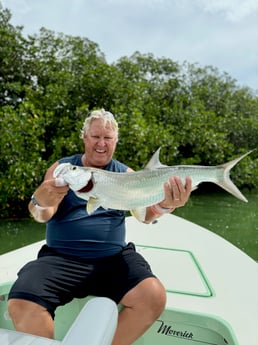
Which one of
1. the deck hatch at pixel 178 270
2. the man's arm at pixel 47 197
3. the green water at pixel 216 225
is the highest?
the man's arm at pixel 47 197

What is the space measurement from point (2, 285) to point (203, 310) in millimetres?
1139

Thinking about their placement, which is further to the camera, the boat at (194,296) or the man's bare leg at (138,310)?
the boat at (194,296)

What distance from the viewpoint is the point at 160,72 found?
63.5 ft

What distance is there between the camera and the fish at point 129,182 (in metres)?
1.72

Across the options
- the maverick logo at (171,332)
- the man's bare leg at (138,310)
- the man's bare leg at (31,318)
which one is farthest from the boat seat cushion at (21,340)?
the maverick logo at (171,332)

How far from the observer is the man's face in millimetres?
2186

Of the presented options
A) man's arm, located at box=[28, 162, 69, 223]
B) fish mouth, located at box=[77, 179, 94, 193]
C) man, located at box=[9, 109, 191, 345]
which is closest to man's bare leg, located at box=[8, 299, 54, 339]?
man, located at box=[9, 109, 191, 345]

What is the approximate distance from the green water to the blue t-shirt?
4.05 m

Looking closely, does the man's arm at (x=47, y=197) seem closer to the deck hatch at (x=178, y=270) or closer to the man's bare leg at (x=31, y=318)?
the man's bare leg at (x=31, y=318)

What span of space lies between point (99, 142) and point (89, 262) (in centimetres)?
67

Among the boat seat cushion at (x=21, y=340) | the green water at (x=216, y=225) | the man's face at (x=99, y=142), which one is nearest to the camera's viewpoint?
the boat seat cushion at (x=21, y=340)

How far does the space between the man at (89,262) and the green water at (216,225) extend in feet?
13.4

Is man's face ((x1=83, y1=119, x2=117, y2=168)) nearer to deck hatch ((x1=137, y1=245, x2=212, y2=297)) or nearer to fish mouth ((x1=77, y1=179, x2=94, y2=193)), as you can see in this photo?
fish mouth ((x1=77, y1=179, x2=94, y2=193))

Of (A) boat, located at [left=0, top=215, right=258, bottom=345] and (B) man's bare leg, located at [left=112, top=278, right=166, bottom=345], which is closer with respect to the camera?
(B) man's bare leg, located at [left=112, top=278, right=166, bottom=345]
